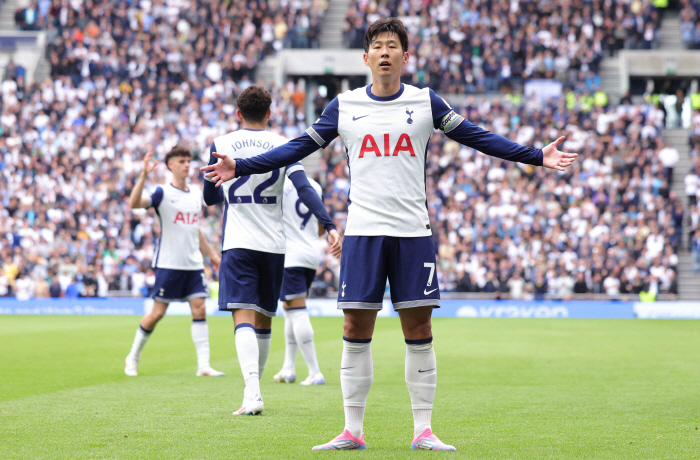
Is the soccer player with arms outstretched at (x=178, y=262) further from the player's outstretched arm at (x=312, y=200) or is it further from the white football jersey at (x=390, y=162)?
the white football jersey at (x=390, y=162)

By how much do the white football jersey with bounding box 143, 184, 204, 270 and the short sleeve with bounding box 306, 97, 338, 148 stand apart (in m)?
4.74

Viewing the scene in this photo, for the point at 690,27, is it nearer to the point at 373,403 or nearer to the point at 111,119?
the point at 111,119

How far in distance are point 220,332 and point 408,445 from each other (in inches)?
476

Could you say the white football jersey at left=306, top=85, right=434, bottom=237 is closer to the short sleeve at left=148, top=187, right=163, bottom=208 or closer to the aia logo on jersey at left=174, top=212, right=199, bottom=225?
the short sleeve at left=148, top=187, right=163, bottom=208

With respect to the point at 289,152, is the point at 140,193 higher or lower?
lower

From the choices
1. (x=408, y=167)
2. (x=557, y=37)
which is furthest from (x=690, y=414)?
(x=557, y=37)

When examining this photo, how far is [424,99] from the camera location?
5113 mm

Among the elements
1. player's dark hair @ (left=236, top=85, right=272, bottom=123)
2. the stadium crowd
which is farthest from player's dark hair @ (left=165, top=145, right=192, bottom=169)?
the stadium crowd

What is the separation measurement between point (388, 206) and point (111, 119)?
26265mm

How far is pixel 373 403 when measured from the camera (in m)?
7.23

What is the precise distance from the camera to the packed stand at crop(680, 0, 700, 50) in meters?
31.1

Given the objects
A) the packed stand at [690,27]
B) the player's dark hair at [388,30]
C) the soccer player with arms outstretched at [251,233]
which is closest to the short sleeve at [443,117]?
the player's dark hair at [388,30]

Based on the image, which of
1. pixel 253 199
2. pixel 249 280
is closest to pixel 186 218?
pixel 253 199

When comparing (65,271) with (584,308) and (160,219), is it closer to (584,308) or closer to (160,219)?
(584,308)
